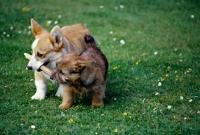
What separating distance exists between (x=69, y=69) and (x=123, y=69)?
264 cm

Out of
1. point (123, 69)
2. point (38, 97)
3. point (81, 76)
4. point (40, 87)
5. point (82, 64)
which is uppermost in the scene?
point (82, 64)

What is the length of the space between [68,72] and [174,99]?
2017mm

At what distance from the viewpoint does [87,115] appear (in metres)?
5.97

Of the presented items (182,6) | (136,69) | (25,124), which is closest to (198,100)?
(136,69)

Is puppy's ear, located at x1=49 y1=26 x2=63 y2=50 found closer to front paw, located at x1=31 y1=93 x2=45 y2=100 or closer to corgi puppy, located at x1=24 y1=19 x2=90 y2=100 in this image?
corgi puppy, located at x1=24 y1=19 x2=90 y2=100

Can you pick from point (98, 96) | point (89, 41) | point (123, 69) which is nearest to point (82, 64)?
point (98, 96)

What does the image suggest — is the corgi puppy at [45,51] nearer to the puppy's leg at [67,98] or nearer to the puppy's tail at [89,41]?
the puppy's leg at [67,98]

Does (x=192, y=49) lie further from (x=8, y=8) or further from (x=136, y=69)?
(x=8, y=8)

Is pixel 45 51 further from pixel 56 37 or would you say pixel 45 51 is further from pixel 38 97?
pixel 38 97

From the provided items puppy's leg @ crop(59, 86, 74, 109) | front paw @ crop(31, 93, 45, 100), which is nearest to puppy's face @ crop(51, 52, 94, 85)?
puppy's leg @ crop(59, 86, 74, 109)

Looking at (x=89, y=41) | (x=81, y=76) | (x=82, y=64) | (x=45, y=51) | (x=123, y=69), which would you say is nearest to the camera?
(x=82, y=64)

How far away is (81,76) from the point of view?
19.6 ft

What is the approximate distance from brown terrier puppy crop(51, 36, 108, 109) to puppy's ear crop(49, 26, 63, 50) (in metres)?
0.48

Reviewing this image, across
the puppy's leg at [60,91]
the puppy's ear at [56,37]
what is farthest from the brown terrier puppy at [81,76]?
the puppy's ear at [56,37]
